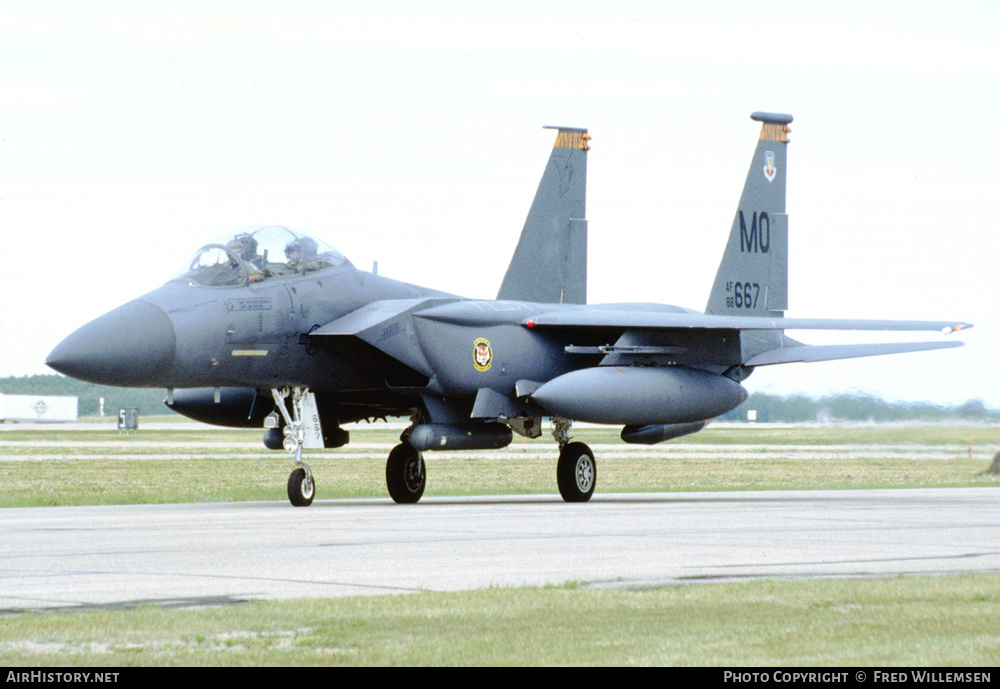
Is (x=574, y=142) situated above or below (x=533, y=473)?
above

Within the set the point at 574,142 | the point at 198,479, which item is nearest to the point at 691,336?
Result: the point at 574,142

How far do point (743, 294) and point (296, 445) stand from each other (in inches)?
397

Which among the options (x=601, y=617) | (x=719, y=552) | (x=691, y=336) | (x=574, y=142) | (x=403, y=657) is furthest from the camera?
(x=574, y=142)

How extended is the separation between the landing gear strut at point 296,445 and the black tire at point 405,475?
6.26ft

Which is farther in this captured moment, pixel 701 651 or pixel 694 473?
pixel 694 473

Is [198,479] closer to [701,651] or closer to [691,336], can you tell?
[691,336]

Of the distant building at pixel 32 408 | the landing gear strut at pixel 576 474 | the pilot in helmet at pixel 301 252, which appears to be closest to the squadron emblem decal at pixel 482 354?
the landing gear strut at pixel 576 474

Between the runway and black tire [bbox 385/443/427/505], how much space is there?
1.47 meters

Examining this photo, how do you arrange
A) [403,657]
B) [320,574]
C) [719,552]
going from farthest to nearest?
[719,552]
[320,574]
[403,657]

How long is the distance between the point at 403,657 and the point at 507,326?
14123 millimetres

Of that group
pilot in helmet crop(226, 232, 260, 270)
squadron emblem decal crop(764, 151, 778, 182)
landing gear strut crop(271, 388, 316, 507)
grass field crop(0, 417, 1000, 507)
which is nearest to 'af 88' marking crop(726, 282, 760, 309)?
squadron emblem decal crop(764, 151, 778, 182)

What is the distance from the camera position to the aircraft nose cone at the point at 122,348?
15.7 meters

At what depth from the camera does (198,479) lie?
2920cm

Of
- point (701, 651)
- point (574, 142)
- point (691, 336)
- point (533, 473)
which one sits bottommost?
point (533, 473)
